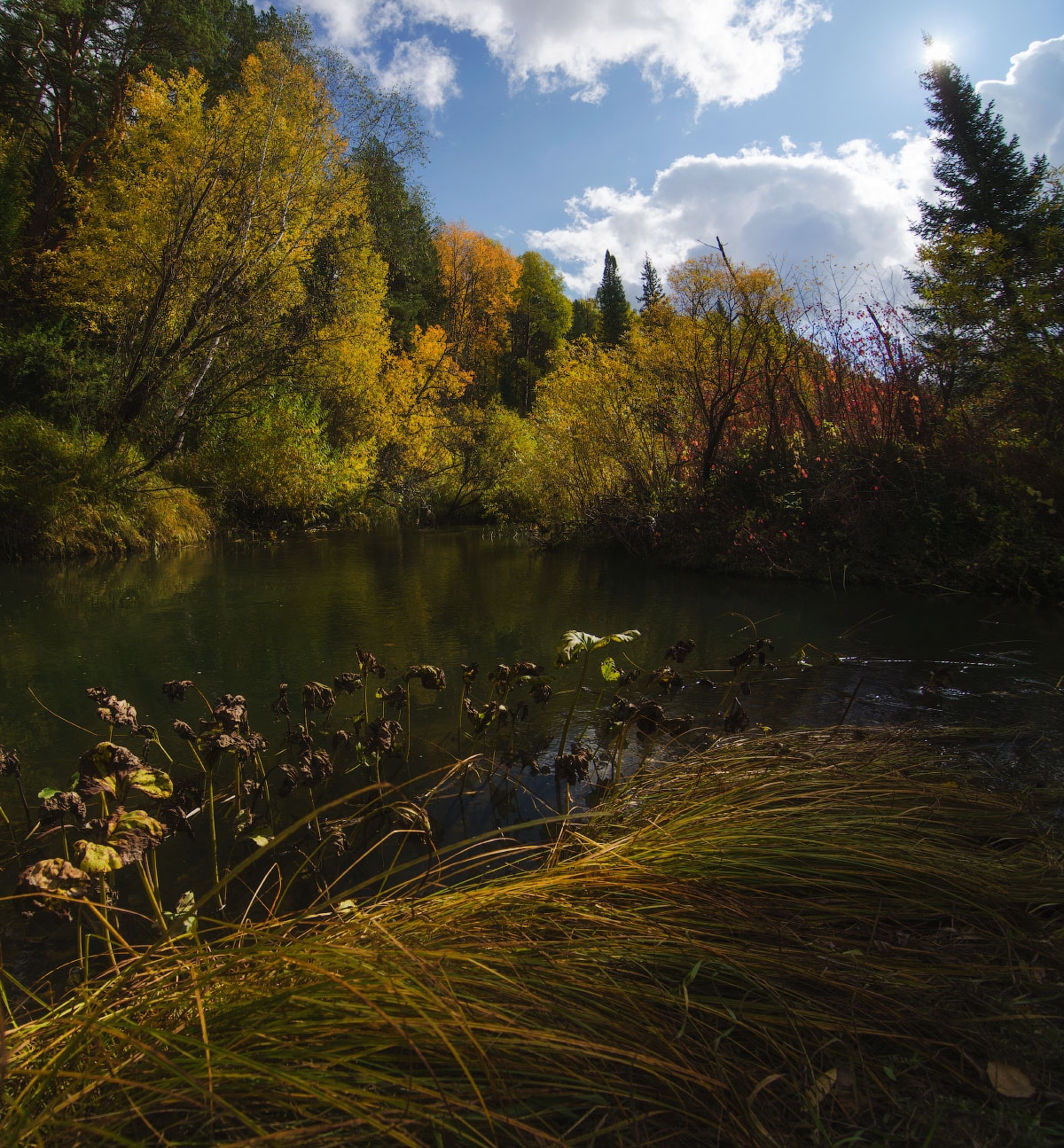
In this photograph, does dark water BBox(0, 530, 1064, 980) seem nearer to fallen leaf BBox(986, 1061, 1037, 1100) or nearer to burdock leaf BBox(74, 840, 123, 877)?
burdock leaf BBox(74, 840, 123, 877)

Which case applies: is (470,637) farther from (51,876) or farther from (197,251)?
(197,251)

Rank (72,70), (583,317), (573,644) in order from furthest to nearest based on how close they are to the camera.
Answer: (583,317) < (72,70) < (573,644)

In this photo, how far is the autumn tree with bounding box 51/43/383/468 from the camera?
568 inches

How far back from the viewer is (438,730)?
422 cm

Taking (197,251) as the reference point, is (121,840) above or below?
below

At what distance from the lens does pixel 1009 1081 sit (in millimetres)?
1229

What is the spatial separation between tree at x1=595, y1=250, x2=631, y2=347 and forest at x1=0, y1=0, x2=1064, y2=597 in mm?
22813

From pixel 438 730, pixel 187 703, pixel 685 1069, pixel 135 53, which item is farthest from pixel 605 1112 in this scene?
pixel 135 53

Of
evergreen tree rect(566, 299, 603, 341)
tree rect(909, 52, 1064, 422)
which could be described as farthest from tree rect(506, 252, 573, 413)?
tree rect(909, 52, 1064, 422)

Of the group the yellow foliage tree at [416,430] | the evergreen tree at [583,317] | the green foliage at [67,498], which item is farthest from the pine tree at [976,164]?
the evergreen tree at [583,317]

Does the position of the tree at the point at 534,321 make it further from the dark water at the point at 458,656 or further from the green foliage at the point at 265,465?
the dark water at the point at 458,656

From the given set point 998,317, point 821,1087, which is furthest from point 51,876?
point 998,317

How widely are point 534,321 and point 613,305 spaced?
699 centimetres

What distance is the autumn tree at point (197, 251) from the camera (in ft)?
47.3
